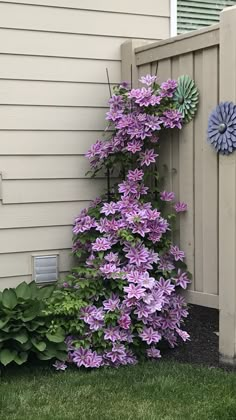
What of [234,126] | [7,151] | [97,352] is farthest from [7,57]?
[97,352]

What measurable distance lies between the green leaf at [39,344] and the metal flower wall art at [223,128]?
1593 mm

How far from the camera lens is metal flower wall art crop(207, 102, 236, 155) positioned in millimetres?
3795

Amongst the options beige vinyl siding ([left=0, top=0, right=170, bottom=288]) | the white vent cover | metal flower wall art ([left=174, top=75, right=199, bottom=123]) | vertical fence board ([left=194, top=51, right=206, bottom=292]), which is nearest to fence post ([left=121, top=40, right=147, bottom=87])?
beige vinyl siding ([left=0, top=0, right=170, bottom=288])

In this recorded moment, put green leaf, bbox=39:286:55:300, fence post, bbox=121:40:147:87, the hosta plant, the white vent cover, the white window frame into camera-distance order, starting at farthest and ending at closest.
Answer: the white window frame, fence post, bbox=121:40:147:87, the white vent cover, green leaf, bbox=39:286:55:300, the hosta plant

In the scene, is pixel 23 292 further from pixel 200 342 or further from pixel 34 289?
pixel 200 342

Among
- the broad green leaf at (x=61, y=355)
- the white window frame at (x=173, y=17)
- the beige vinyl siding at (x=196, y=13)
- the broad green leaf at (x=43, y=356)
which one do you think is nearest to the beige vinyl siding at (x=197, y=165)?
the white window frame at (x=173, y=17)

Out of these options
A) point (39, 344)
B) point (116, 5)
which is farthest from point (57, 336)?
point (116, 5)

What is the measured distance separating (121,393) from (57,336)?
1.92ft

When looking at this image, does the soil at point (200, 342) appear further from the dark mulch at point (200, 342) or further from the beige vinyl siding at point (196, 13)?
the beige vinyl siding at point (196, 13)

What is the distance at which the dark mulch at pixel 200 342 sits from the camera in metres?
4.14

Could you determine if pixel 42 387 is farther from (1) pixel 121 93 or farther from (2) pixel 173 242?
(1) pixel 121 93

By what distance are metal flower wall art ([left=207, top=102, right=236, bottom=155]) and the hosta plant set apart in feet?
1.17

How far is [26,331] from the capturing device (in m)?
3.80

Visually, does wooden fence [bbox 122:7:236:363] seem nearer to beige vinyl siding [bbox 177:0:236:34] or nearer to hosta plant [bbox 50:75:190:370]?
hosta plant [bbox 50:75:190:370]
